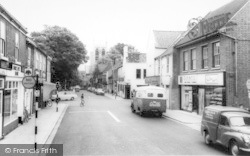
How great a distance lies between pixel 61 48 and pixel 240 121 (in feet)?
135

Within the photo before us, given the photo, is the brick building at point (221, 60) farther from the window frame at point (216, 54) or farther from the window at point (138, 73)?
the window at point (138, 73)

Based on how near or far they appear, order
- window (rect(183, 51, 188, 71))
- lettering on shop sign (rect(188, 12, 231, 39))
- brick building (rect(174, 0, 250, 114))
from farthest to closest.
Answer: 1. window (rect(183, 51, 188, 71))
2. lettering on shop sign (rect(188, 12, 231, 39))
3. brick building (rect(174, 0, 250, 114))

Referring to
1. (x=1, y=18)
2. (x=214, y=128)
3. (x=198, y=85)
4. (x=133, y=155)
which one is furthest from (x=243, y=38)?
(x=1, y=18)

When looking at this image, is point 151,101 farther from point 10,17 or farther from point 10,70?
point 10,17

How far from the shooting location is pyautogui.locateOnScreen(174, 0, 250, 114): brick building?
63.7ft

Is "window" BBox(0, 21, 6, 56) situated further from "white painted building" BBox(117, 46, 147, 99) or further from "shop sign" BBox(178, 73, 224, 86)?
"white painted building" BBox(117, 46, 147, 99)

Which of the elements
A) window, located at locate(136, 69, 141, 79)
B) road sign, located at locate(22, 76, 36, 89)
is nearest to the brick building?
road sign, located at locate(22, 76, 36, 89)

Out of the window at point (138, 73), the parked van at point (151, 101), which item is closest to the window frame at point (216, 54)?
the parked van at point (151, 101)

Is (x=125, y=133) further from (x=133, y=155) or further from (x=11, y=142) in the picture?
(x=11, y=142)

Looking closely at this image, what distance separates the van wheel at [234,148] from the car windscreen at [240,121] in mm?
831

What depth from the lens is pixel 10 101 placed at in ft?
50.6

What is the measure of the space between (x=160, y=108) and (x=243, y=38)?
352 inches

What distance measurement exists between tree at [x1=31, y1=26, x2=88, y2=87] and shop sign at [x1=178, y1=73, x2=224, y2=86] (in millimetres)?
25928

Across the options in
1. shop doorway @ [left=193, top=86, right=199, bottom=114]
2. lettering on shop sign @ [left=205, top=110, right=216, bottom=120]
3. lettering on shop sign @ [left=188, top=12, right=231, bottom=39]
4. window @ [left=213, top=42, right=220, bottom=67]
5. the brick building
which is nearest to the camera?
lettering on shop sign @ [left=205, top=110, right=216, bottom=120]
